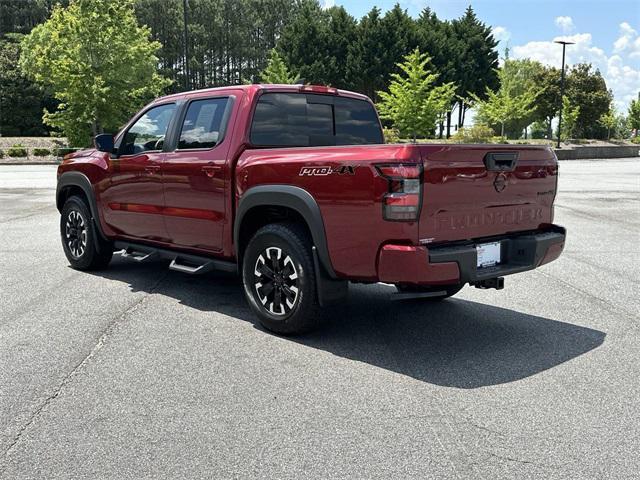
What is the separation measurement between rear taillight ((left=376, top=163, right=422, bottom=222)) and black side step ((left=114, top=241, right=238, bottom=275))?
1.85 meters

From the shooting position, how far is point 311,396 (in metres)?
3.77

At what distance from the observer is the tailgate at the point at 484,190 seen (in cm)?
409

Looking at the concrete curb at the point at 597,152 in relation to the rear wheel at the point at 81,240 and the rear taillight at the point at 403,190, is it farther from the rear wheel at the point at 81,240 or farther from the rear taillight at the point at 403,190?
the rear taillight at the point at 403,190

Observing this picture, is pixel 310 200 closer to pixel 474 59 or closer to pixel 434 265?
pixel 434 265

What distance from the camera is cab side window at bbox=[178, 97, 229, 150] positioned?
549 centimetres

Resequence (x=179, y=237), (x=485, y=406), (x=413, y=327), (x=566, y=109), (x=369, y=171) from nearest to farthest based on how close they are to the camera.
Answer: (x=485, y=406) → (x=369, y=171) → (x=413, y=327) → (x=179, y=237) → (x=566, y=109)

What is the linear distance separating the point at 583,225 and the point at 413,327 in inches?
301

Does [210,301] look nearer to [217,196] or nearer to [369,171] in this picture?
[217,196]

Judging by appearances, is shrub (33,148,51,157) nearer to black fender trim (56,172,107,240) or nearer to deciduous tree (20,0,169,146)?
deciduous tree (20,0,169,146)

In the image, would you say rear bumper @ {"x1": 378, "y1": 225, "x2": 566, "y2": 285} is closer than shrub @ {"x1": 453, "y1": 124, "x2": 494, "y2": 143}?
Yes

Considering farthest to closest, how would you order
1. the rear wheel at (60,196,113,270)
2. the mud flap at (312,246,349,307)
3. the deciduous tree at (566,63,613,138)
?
the deciduous tree at (566,63,613,138) → the rear wheel at (60,196,113,270) → the mud flap at (312,246,349,307)

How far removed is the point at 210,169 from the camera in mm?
5387

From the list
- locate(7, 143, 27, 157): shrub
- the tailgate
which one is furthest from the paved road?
locate(7, 143, 27, 157): shrub

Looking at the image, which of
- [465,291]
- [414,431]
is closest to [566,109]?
[465,291]
